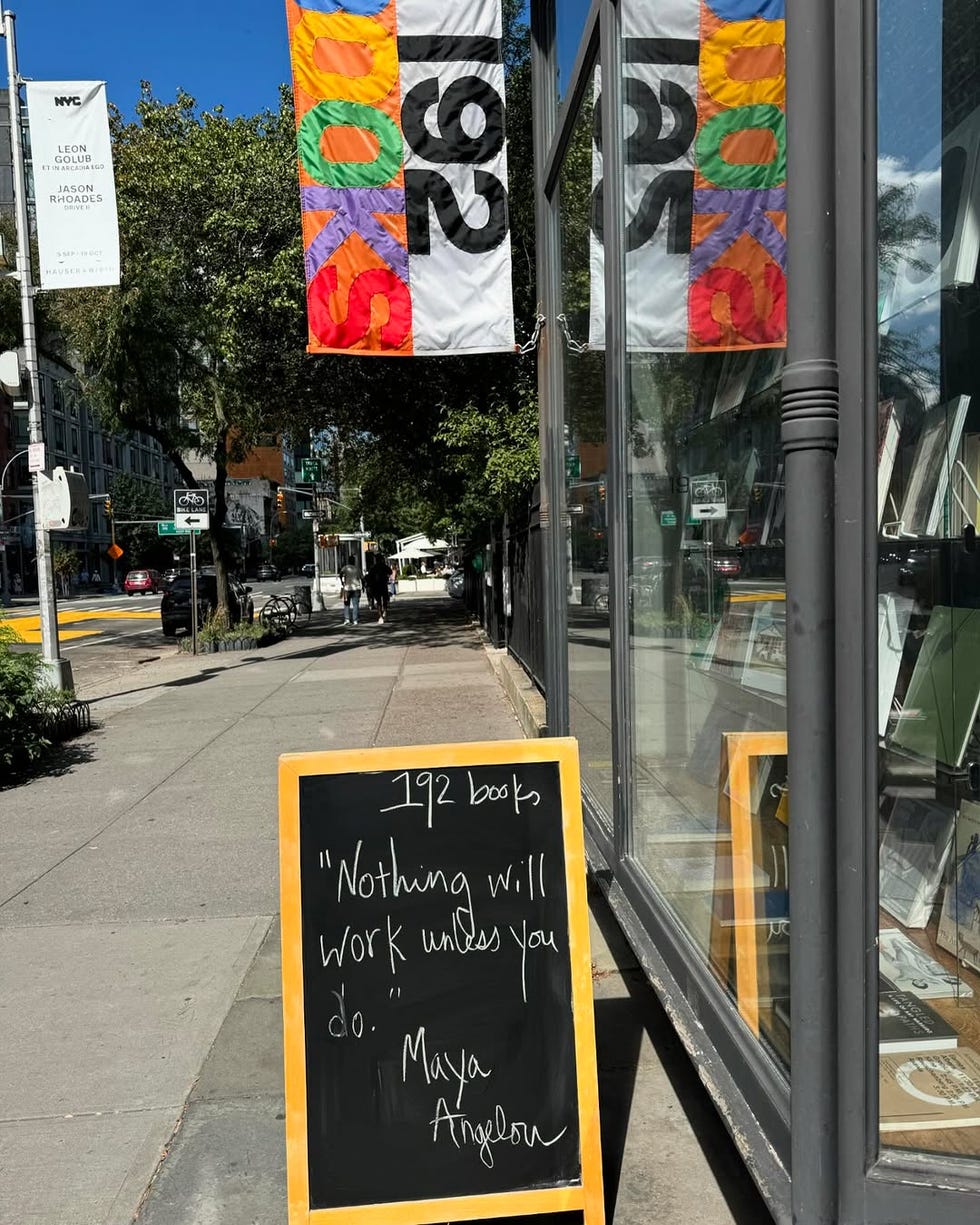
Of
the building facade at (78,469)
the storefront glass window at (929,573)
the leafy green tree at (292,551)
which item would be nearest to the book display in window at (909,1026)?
the storefront glass window at (929,573)

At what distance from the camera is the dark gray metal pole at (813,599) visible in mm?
1911

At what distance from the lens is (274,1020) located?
390 cm

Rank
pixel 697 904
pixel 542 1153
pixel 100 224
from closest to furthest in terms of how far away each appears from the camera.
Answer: pixel 542 1153 < pixel 697 904 < pixel 100 224

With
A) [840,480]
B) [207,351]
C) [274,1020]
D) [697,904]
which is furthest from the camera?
[207,351]

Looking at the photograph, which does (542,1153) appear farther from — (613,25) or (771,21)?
(613,25)

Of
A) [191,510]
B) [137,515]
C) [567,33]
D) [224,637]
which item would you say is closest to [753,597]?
[567,33]

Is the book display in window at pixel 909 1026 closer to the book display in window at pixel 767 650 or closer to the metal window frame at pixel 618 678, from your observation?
the metal window frame at pixel 618 678

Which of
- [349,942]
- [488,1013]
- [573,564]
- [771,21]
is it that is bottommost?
[488,1013]

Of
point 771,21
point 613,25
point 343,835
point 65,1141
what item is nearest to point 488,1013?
point 343,835

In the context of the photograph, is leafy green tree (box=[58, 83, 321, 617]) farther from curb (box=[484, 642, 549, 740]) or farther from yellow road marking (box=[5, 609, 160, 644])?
yellow road marking (box=[5, 609, 160, 644])

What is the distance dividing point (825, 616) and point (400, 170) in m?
3.88

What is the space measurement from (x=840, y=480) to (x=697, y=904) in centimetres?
149

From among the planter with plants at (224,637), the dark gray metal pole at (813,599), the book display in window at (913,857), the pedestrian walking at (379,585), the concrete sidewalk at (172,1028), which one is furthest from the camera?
the pedestrian walking at (379,585)

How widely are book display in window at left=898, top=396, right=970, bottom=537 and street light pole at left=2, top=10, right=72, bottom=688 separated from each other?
10.8 metres
